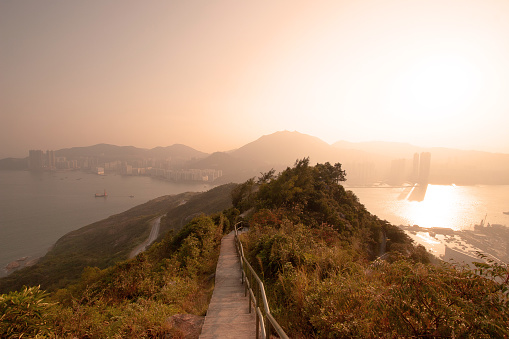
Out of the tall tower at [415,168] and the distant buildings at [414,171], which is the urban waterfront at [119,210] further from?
the tall tower at [415,168]

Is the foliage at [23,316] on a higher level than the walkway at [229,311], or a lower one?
higher

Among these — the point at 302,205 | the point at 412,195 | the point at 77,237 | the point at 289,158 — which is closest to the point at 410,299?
the point at 302,205

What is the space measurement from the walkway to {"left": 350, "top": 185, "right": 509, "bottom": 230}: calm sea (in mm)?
49705

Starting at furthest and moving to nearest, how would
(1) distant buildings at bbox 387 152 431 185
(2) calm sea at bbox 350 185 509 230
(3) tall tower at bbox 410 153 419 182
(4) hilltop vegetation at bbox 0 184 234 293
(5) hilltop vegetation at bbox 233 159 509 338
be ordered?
(3) tall tower at bbox 410 153 419 182
(1) distant buildings at bbox 387 152 431 185
(2) calm sea at bbox 350 185 509 230
(4) hilltop vegetation at bbox 0 184 234 293
(5) hilltop vegetation at bbox 233 159 509 338

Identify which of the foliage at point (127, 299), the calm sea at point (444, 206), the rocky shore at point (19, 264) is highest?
the foliage at point (127, 299)

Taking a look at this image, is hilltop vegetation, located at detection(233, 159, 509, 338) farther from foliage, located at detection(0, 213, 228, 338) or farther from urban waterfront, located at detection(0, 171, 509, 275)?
urban waterfront, located at detection(0, 171, 509, 275)

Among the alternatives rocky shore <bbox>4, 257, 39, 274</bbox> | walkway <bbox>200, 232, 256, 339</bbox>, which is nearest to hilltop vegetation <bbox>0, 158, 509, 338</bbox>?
walkway <bbox>200, 232, 256, 339</bbox>

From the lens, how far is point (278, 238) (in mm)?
6758

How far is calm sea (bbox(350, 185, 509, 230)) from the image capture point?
155 feet

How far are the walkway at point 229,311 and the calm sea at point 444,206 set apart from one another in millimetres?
49705

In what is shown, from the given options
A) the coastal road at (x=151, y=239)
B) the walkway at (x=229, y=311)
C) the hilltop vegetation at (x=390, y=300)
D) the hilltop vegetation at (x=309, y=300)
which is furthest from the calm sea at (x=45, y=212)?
the hilltop vegetation at (x=390, y=300)

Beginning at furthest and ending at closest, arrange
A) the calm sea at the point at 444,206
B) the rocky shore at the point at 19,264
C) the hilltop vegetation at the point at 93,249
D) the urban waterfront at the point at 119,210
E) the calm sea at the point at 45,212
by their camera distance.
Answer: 1. the calm sea at the point at 45,212
2. the urban waterfront at the point at 119,210
3. the calm sea at the point at 444,206
4. the rocky shore at the point at 19,264
5. the hilltop vegetation at the point at 93,249

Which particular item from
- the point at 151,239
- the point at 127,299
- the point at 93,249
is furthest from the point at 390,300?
the point at 93,249

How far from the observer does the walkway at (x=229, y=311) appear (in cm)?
359
